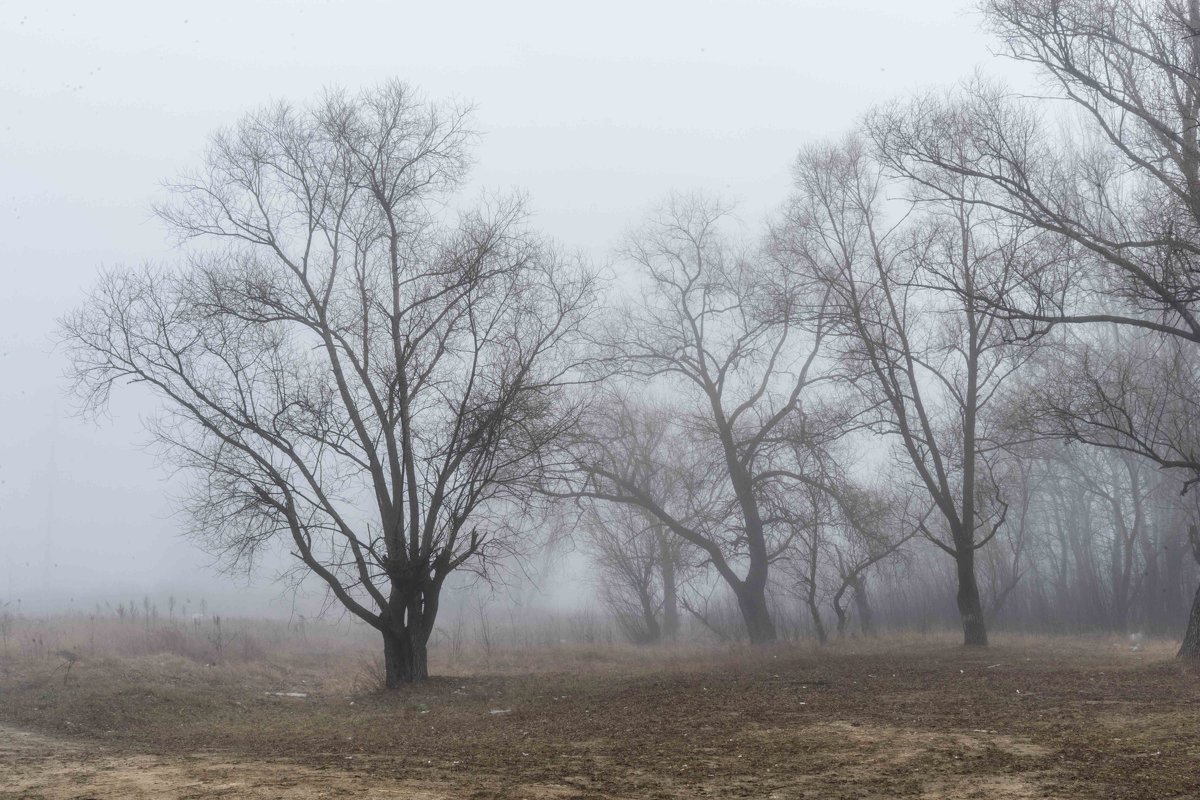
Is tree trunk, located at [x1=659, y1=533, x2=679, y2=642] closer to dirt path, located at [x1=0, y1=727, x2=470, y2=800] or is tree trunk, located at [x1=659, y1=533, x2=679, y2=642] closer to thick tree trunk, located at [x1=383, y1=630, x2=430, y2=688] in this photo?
thick tree trunk, located at [x1=383, y1=630, x2=430, y2=688]

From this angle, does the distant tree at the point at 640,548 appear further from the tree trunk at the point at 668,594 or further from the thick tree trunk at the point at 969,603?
the thick tree trunk at the point at 969,603

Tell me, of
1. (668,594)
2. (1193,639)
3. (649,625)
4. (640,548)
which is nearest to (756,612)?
(649,625)

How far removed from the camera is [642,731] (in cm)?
930

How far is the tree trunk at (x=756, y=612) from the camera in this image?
2294 centimetres

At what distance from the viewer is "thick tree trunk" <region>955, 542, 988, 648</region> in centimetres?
1839

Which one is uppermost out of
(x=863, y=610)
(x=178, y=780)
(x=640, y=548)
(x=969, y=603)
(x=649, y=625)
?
(x=640, y=548)

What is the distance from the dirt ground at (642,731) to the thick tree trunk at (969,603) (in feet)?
3.82

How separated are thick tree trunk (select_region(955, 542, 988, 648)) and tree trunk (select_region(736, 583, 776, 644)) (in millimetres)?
5400

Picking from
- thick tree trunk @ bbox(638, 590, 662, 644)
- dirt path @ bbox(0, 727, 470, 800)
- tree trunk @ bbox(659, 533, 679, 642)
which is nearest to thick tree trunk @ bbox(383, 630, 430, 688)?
dirt path @ bbox(0, 727, 470, 800)

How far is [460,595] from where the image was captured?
2066 inches

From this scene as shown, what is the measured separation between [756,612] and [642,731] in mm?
14142

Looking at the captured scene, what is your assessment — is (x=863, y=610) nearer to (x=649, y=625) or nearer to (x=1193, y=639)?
(x=649, y=625)

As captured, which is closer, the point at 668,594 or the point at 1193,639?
the point at 1193,639

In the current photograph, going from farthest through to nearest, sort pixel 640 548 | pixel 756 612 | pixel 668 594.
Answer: pixel 668 594 < pixel 640 548 < pixel 756 612
